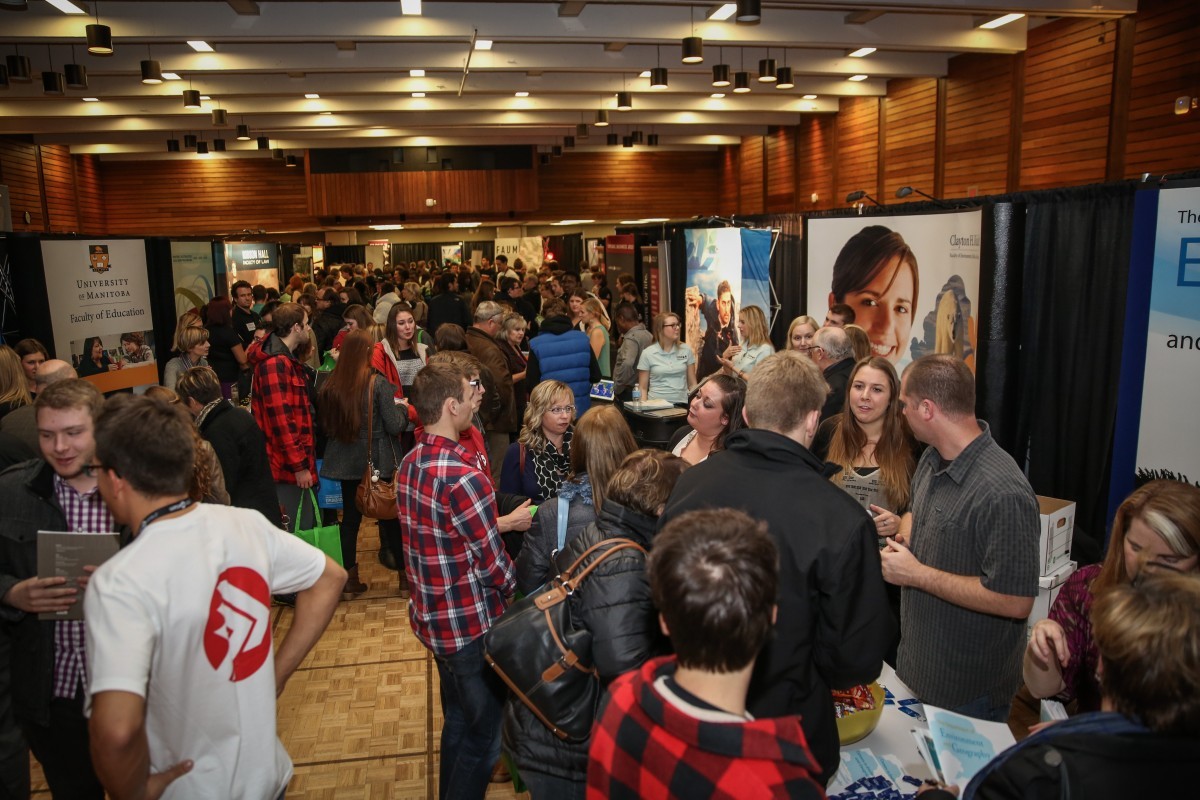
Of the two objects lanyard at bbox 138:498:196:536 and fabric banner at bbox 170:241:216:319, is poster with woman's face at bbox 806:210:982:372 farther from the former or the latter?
fabric banner at bbox 170:241:216:319

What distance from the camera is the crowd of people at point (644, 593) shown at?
1.27 metres

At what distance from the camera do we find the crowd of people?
1.27 meters

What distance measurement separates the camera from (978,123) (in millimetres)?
10898

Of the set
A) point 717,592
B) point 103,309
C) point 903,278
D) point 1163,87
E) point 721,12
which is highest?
point 721,12

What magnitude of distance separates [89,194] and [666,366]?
1749 cm

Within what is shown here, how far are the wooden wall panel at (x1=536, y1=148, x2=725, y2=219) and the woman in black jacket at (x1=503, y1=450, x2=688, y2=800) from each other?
744 inches

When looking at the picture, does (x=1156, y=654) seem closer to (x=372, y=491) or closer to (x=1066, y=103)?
(x=372, y=491)

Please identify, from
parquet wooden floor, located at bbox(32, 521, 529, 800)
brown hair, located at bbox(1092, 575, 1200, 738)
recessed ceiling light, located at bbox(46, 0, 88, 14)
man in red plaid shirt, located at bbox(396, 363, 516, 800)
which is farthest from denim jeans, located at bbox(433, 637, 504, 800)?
recessed ceiling light, located at bbox(46, 0, 88, 14)

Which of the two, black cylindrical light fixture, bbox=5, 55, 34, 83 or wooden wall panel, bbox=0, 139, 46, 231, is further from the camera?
wooden wall panel, bbox=0, 139, 46, 231

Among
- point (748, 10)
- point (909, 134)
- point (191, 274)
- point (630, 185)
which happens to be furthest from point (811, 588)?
point (630, 185)

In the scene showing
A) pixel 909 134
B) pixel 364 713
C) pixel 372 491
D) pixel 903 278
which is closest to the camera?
pixel 364 713

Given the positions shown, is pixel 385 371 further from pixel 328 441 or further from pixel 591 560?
pixel 591 560

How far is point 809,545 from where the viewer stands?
70.4 inches

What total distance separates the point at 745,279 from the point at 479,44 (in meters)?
4.40
